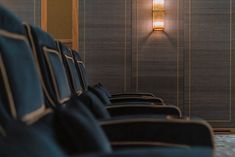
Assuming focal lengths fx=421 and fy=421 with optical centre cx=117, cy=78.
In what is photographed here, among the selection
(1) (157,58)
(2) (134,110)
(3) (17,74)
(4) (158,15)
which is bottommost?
(2) (134,110)

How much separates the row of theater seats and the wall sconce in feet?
12.1

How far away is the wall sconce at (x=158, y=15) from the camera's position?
213 inches

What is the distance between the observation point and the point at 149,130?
1.51 meters

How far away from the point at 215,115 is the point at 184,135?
4179 mm

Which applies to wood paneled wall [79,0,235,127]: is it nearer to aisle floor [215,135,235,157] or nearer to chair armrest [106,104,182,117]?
aisle floor [215,135,235,157]

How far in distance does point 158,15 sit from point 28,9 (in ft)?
5.53

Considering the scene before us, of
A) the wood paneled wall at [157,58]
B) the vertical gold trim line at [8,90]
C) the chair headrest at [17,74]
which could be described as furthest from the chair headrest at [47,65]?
the wood paneled wall at [157,58]

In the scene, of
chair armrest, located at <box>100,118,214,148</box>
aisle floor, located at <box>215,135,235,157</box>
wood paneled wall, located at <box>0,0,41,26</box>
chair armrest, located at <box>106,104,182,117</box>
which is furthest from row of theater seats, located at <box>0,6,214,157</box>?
wood paneled wall, located at <box>0,0,41,26</box>

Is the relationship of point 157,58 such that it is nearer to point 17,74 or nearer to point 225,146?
point 225,146

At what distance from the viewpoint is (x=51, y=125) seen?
127 cm

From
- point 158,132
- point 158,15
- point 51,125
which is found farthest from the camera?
point 158,15

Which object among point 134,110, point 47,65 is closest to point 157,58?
point 134,110

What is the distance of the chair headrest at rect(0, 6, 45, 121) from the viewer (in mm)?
1085

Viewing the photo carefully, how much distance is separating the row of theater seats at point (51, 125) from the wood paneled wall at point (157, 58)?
11.8ft
